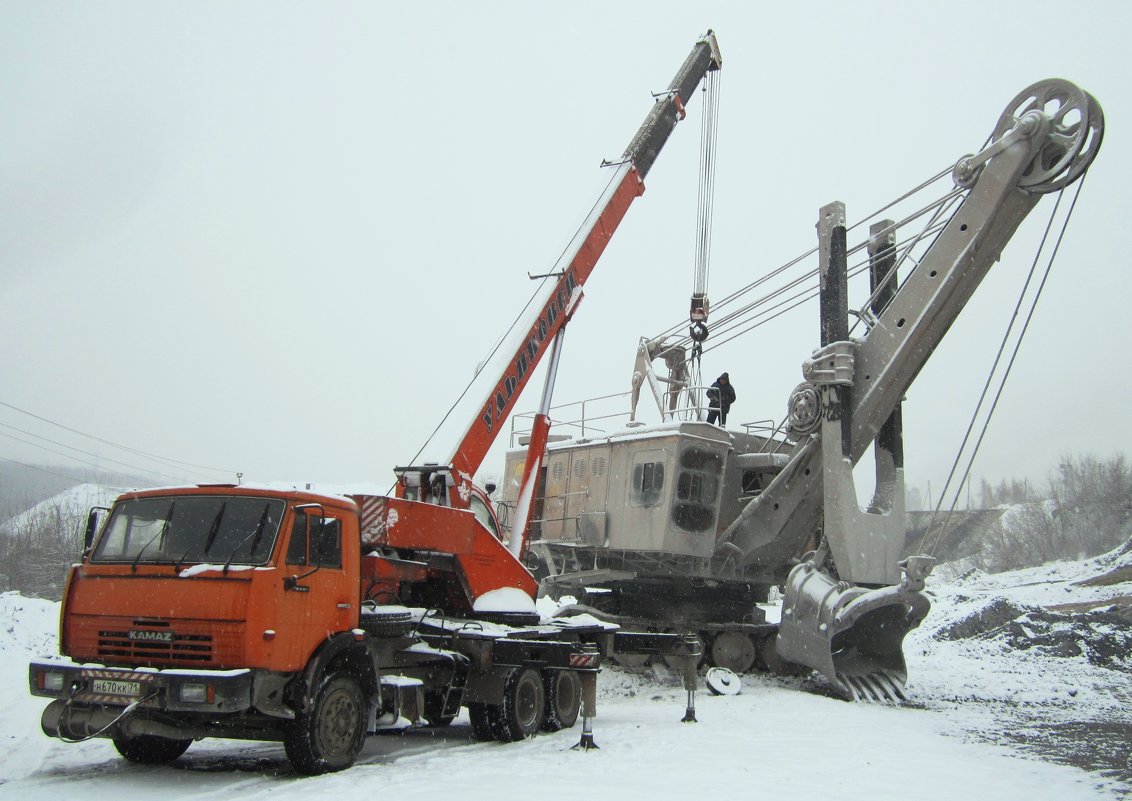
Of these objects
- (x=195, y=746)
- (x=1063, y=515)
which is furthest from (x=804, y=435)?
(x=1063, y=515)

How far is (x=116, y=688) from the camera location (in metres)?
7.58

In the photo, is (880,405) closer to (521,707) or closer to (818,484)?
(818,484)

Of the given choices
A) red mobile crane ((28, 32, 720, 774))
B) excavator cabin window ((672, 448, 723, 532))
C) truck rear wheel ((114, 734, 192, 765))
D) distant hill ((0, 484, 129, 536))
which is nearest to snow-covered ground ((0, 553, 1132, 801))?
truck rear wheel ((114, 734, 192, 765))

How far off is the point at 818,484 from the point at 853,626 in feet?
7.72

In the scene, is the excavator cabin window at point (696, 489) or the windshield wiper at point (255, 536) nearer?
the windshield wiper at point (255, 536)

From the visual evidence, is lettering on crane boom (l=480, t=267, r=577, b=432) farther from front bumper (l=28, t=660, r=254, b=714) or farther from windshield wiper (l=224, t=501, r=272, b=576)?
front bumper (l=28, t=660, r=254, b=714)

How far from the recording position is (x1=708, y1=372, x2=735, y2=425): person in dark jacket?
18.4 metres

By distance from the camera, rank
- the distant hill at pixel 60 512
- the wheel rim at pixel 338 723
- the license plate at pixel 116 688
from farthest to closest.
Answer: the distant hill at pixel 60 512 → the wheel rim at pixel 338 723 → the license plate at pixel 116 688

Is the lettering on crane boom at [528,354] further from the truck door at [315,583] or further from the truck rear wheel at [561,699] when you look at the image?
the truck door at [315,583]

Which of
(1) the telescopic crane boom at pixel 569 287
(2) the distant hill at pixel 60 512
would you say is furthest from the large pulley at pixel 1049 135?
(2) the distant hill at pixel 60 512

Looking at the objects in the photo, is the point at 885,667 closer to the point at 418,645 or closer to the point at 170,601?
the point at 418,645

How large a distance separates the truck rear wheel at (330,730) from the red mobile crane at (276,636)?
0.02 meters

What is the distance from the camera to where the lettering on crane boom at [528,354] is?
1251 cm

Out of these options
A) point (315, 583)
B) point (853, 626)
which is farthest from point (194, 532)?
point (853, 626)
